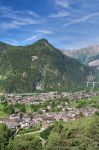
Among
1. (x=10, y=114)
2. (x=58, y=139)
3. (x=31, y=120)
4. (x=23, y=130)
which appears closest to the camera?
(x=58, y=139)

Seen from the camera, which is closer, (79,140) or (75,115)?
(79,140)

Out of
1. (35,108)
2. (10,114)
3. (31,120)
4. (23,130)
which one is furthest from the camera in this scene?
(35,108)

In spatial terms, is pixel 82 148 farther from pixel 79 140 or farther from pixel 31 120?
pixel 31 120

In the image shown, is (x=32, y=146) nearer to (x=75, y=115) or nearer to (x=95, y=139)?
(x=95, y=139)

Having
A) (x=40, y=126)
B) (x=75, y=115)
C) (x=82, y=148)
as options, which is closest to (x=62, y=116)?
(x=75, y=115)

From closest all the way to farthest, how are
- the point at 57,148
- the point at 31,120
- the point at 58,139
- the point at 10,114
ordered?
1. the point at 57,148
2. the point at 58,139
3. the point at 31,120
4. the point at 10,114

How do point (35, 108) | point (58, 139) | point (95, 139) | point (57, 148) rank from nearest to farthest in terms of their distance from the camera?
point (57, 148) < point (58, 139) < point (95, 139) < point (35, 108)

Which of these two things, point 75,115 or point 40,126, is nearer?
point 40,126

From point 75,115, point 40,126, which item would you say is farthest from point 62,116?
point 40,126
